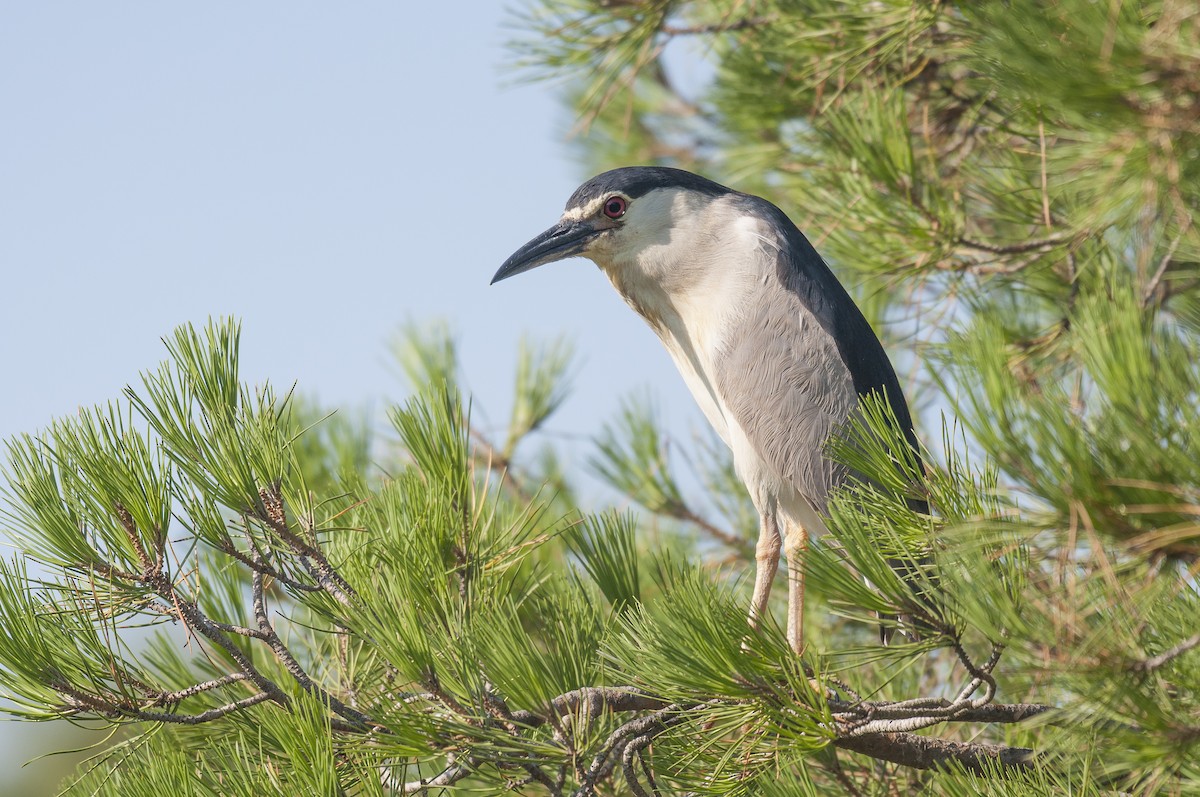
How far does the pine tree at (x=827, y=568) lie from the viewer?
1.02m

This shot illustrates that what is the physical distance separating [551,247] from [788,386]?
71cm

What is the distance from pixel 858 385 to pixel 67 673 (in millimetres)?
1745

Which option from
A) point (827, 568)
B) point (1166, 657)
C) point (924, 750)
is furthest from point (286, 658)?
point (1166, 657)

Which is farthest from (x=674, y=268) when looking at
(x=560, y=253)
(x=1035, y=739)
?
(x=1035, y=739)

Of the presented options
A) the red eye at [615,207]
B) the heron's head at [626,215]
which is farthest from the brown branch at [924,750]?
the red eye at [615,207]

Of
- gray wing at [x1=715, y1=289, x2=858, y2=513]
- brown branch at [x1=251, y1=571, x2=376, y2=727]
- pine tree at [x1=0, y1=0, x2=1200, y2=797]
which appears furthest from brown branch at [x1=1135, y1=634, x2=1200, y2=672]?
gray wing at [x1=715, y1=289, x2=858, y2=513]

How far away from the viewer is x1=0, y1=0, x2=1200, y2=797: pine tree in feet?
3.36

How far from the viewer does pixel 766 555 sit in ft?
8.56

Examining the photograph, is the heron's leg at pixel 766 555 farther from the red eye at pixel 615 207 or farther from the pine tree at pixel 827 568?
the red eye at pixel 615 207

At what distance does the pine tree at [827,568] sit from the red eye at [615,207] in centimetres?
55

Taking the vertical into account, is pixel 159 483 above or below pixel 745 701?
above

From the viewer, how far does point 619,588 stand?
2.01 meters

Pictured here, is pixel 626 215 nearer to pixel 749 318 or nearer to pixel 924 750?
pixel 749 318

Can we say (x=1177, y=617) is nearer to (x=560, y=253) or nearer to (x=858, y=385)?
(x=858, y=385)
